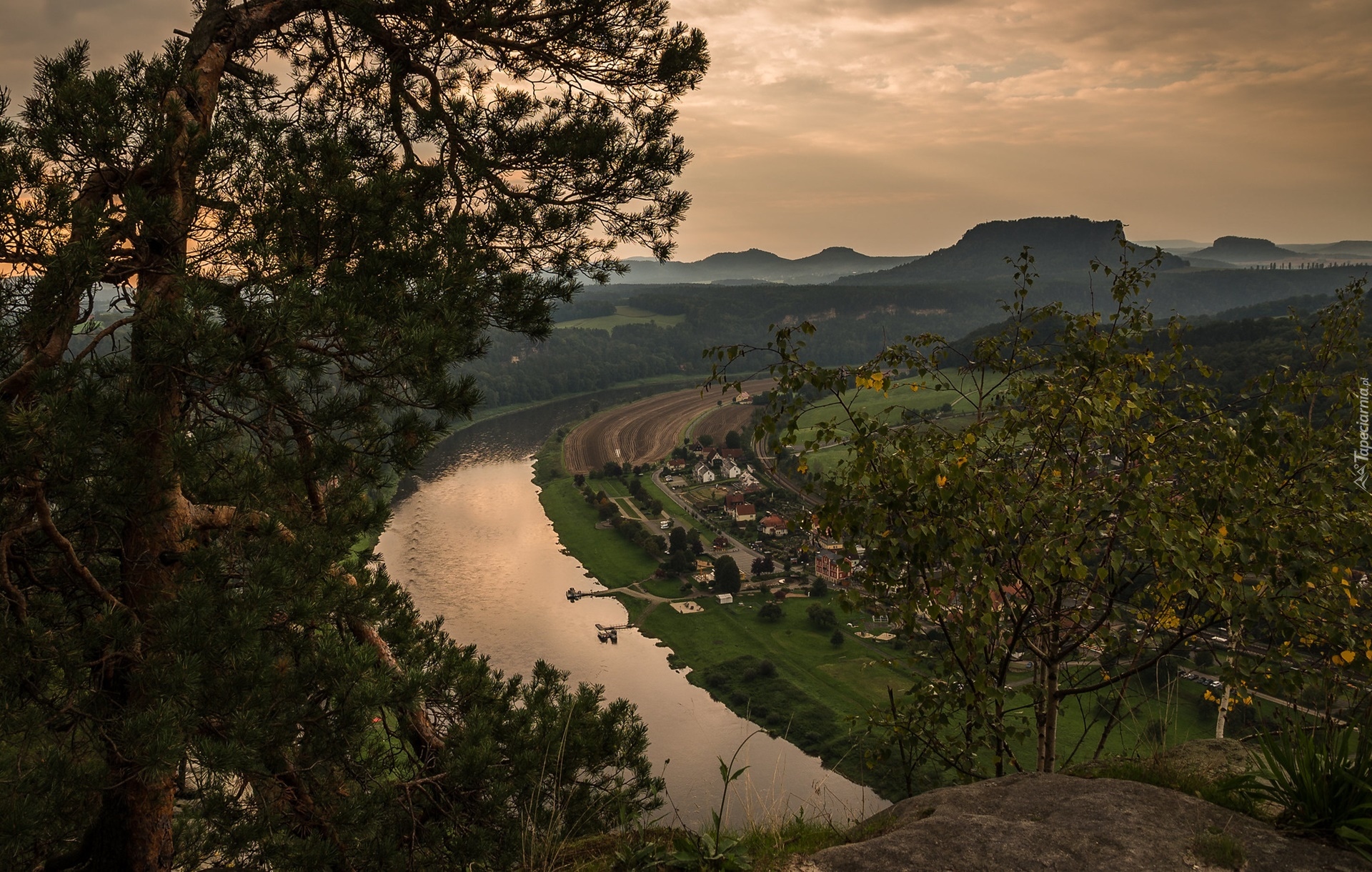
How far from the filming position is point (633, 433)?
84.6 meters

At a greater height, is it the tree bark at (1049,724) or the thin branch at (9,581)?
the thin branch at (9,581)

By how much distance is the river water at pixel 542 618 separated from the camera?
25.7 meters

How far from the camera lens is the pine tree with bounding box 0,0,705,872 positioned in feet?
12.6

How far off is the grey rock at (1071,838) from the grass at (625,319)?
485 feet

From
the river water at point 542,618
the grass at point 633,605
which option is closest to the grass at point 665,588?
the grass at point 633,605

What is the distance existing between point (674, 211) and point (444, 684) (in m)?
5.09

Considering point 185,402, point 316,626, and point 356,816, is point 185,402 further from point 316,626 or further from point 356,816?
point 356,816

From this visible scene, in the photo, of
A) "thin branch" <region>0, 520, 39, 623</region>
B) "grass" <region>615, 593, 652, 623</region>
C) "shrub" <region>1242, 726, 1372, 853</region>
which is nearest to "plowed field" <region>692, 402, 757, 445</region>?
"grass" <region>615, 593, 652, 623</region>

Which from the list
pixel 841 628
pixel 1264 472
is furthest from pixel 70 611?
pixel 841 628

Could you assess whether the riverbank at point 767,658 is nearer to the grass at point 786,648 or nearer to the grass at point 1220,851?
the grass at point 786,648

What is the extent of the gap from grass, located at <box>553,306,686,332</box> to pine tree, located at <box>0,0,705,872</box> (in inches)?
5707

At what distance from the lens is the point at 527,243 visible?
7375 mm

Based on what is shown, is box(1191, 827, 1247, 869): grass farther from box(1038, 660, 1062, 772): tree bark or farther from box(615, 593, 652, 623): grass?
box(615, 593, 652, 623): grass

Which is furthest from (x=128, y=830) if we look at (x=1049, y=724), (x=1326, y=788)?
(x=1326, y=788)
